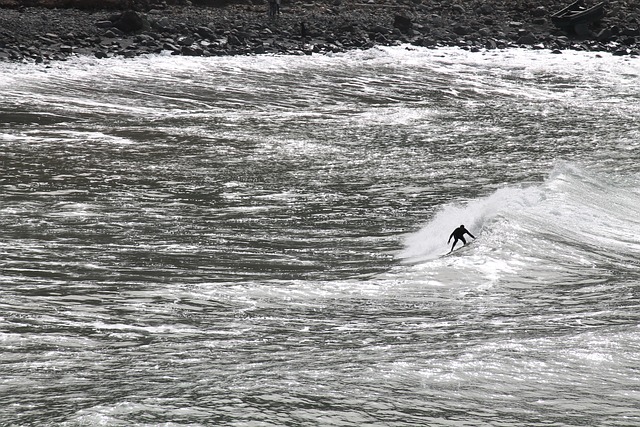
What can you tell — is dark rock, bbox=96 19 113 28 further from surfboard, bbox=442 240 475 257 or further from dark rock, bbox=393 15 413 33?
surfboard, bbox=442 240 475 257

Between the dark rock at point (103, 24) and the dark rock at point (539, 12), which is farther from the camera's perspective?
the dark rock at point (539, 12)

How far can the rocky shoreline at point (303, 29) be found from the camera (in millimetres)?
32062

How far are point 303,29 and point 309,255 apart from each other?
78.3 feet

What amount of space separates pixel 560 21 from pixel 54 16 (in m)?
18.8

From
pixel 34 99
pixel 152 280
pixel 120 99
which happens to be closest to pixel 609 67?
pixel 120 99

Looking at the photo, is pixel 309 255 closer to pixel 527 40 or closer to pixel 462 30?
pixel 527 40

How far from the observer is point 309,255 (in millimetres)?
13781

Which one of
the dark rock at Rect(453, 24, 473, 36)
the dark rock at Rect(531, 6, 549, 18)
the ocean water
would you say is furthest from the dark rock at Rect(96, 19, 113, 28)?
the dark rock at Rect(531, 6, 549, 18)

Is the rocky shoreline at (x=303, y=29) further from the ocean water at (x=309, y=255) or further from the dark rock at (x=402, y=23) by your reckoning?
the ocean water at (x=309, y=255)

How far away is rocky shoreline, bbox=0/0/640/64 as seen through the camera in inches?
1262

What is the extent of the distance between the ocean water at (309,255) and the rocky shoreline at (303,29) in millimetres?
2985

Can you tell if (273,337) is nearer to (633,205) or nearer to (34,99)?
(633,205)

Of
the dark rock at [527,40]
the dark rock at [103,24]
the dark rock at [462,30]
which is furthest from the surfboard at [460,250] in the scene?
the dark rock at [462,30]

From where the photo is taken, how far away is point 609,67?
3484cm
